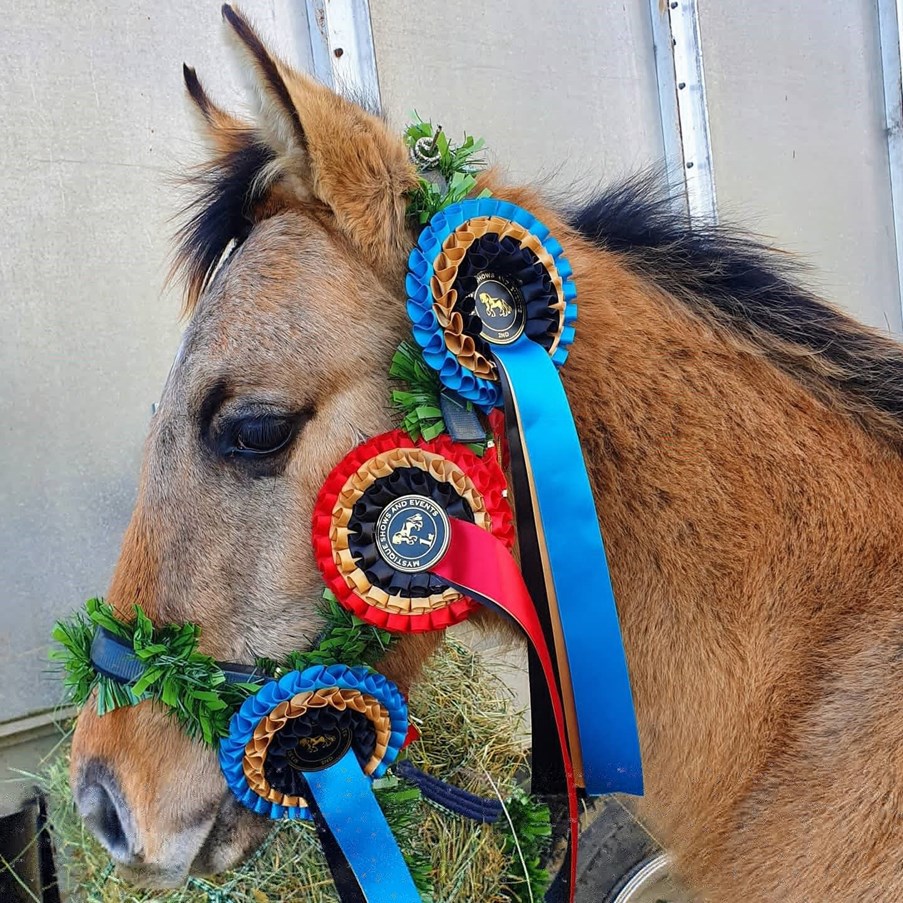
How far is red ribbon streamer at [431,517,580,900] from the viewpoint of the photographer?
121cm

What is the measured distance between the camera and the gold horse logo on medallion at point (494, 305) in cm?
128

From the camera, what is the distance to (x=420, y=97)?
10.4ft

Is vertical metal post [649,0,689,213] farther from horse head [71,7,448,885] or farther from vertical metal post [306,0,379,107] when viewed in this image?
horse head [71,7,448,885]

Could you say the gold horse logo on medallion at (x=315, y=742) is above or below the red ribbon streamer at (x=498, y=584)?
below

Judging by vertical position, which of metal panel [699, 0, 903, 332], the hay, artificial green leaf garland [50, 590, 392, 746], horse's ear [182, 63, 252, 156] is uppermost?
metal panel [699, 0, 903, 332]

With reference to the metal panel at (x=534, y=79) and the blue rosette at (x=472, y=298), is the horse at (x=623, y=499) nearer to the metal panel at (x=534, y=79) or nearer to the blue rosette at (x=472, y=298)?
the blue rosette at (x=472, y=298)

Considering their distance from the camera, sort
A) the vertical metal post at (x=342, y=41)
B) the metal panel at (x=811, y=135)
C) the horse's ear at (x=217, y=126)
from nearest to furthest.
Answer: the horse's ear at (x=217, y=126) → the vertical metal post at (x=342, y=41) → the metal panel at (x=811, y=135)

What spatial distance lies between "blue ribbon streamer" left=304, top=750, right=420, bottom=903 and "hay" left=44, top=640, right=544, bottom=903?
0.51 meters

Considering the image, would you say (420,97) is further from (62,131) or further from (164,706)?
(164,706)

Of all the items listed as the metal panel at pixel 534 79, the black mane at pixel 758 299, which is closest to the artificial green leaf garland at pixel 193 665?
the black mane at pixel 758 299

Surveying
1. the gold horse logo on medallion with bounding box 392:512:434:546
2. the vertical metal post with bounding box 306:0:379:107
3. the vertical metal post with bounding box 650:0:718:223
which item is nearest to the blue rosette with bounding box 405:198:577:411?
the gold horse logo on medallion with bounding box 392:512:434:546

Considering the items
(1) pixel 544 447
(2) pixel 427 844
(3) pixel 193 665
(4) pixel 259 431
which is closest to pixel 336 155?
(4) pixel 259 431

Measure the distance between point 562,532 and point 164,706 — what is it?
2.59 ft

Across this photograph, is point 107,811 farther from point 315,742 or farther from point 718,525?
point 718,525
